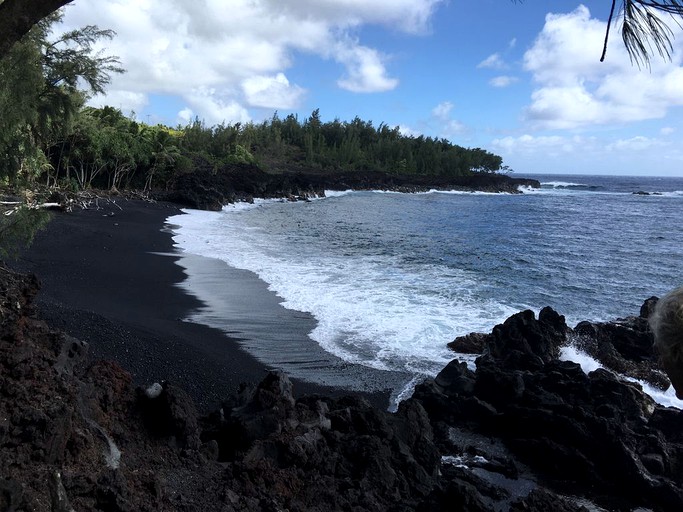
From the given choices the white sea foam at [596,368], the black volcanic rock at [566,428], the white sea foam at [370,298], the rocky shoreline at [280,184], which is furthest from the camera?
the rocky shoreline at [280,184]

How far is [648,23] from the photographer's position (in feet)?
7.19

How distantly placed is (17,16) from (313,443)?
345cm

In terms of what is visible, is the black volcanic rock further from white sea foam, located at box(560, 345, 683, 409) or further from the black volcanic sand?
the black volcanic sand

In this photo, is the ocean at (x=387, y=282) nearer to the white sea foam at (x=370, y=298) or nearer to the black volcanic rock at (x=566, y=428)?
the white sea foam at (x=370, y=298)

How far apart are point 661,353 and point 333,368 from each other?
6160mm

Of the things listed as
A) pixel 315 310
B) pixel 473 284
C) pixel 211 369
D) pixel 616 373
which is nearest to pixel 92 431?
pixel 211 369

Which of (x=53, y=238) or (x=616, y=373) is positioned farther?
(x=53, y=238)

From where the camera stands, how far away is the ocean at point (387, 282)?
26.9 ft

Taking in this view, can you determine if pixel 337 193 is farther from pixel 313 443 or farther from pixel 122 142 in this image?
pixel 313 443

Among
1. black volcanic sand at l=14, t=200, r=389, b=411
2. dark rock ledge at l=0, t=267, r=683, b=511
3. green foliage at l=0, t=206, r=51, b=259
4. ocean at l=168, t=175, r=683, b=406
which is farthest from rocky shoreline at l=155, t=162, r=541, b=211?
dark rock ledge at l=0, t=267, r=683, b=511

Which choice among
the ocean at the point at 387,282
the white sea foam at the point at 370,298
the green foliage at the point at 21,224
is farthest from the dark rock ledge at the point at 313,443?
the white sea foam at the point at 370,298

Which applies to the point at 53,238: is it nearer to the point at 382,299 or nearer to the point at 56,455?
the point at 382,299

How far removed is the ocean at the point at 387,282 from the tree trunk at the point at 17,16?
556 centimetres

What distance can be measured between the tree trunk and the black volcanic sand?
175 inches
